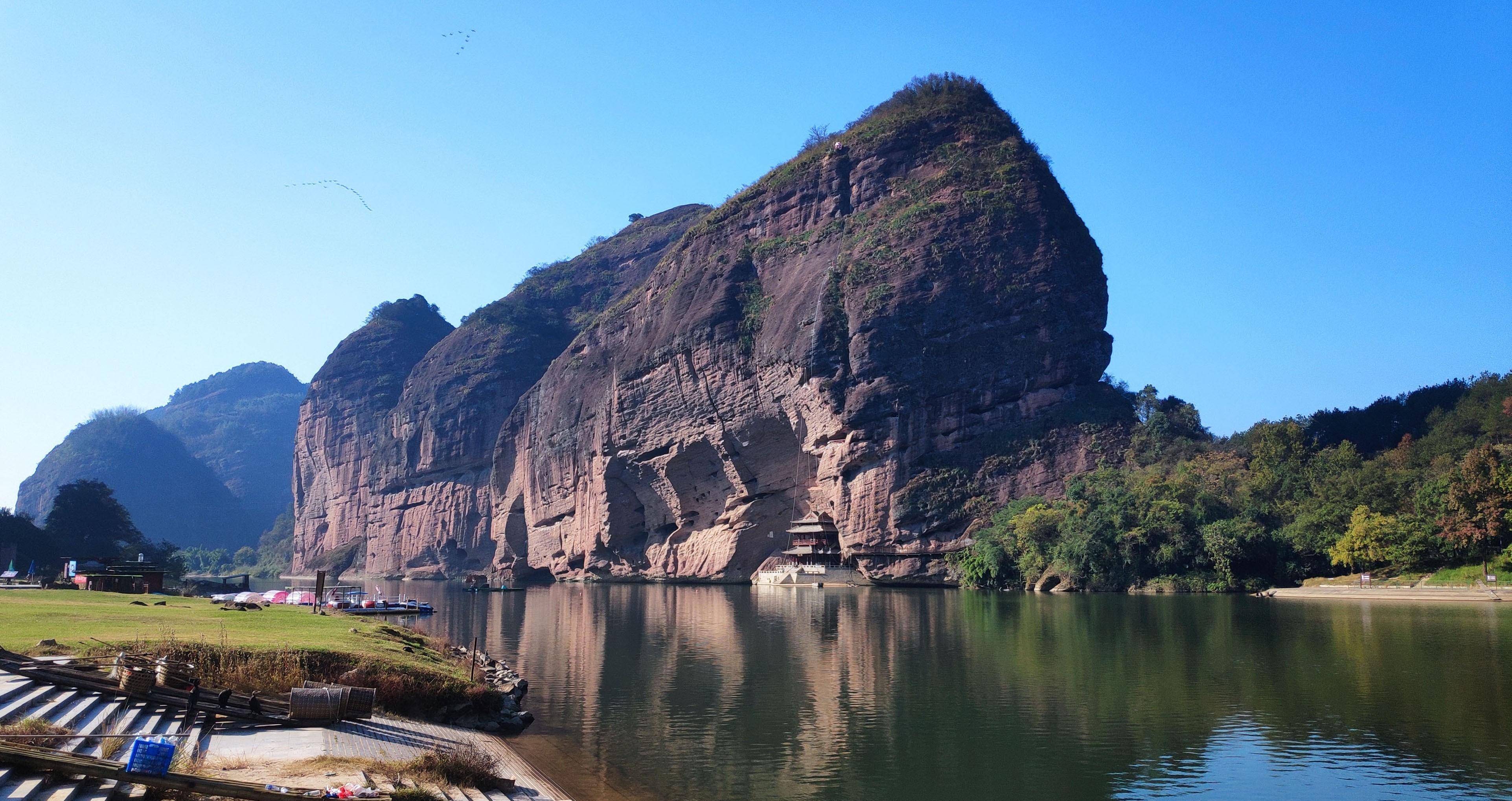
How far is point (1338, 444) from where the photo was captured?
3327 inches

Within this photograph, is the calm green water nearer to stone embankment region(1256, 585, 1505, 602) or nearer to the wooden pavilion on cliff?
stone embankment region(1256, 585, 1505, 602)

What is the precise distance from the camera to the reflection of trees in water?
60.3ft

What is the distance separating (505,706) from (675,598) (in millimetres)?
52606

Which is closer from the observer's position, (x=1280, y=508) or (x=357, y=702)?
(x=357, y=702)

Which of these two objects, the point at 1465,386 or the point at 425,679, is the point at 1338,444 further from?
the point at 425,679

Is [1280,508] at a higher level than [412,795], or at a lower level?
higher

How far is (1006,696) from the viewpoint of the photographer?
25234 millimetres

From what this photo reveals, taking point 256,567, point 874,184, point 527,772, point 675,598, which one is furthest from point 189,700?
point 256,567

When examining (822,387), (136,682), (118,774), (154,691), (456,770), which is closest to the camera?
(118,774)

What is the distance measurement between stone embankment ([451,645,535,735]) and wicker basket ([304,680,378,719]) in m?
3.64

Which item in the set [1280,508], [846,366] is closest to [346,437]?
[846,366]

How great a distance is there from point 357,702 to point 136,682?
137 inches

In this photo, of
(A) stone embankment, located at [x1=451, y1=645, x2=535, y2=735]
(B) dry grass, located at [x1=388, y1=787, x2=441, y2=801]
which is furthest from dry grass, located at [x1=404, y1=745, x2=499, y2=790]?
(A) stone embankment, located at [x1=451, y1=645, x2=535, y2=735]

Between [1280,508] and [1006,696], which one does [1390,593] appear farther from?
[1006,696]
